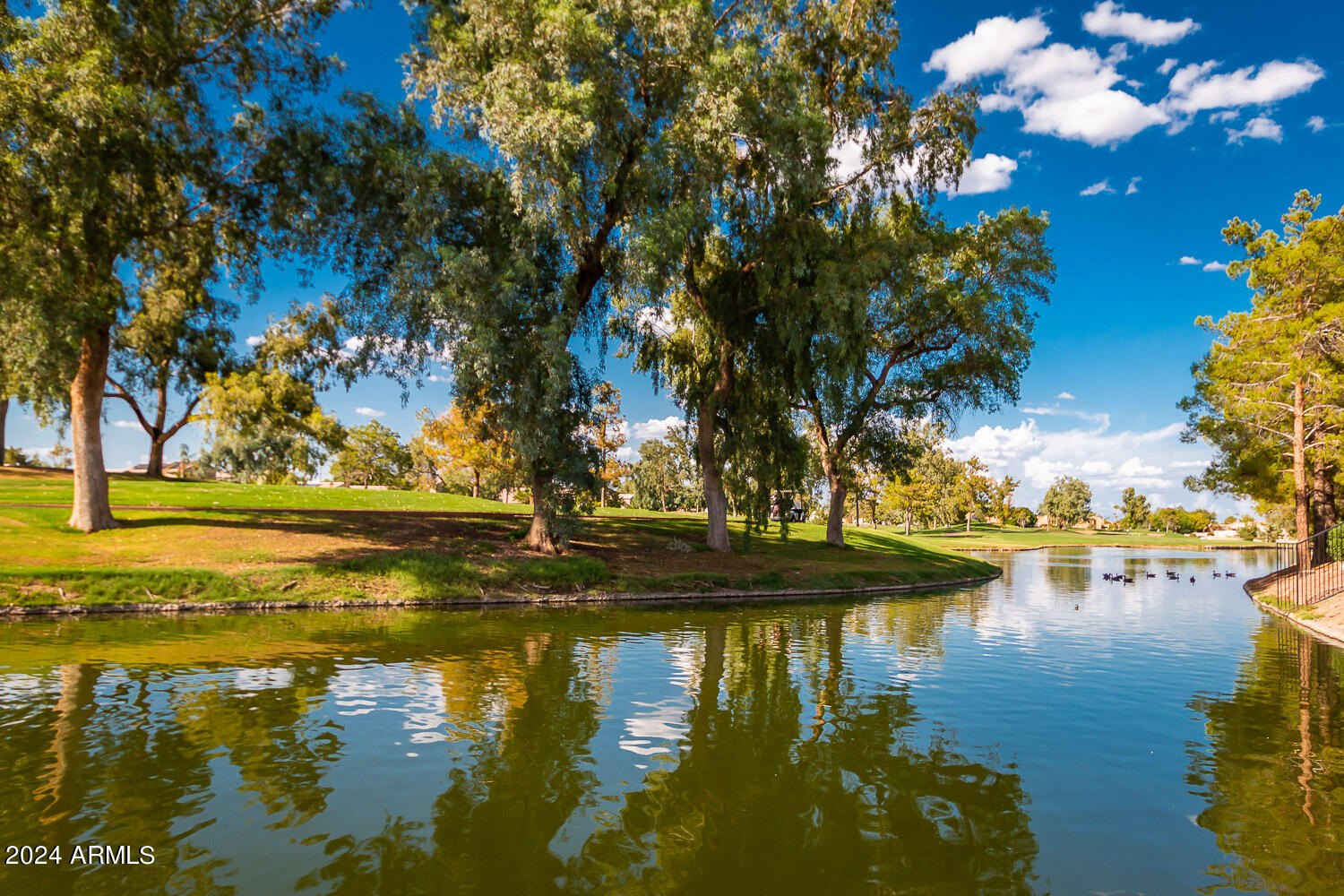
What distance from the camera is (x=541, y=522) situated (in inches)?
1060

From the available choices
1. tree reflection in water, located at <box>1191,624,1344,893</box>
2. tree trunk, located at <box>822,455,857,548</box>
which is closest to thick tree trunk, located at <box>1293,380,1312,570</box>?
tree reflection in water, located at <box>1191,624,1344,893</box>

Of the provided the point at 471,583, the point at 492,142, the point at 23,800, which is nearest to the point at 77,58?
the point at 492,142

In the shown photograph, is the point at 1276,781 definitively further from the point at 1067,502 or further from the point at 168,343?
the point at 1067,502

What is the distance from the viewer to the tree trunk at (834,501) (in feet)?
125

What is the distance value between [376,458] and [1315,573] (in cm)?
7871

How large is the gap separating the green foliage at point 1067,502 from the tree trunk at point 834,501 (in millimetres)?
138780

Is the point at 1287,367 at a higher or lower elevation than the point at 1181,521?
higher

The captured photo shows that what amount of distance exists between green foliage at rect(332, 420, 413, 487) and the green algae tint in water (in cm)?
6511

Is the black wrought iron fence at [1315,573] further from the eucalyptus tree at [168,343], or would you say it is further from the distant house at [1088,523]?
the distant house at [1088,523]

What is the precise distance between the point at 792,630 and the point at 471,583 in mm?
11038

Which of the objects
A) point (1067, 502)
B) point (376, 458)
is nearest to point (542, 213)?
point (376, 458)

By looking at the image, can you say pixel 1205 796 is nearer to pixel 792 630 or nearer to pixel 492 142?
pixel 792 630

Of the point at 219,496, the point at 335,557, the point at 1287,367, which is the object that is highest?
the point at 1287,367

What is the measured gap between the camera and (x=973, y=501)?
111 metres
